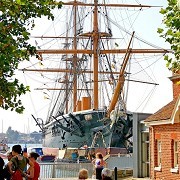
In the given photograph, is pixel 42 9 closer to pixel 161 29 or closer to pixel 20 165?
pixel 161 29

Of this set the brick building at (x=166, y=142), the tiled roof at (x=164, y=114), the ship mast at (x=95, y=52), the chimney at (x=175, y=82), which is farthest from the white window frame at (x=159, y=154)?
the ship mast at (x=95, y=52)

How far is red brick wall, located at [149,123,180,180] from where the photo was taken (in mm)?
25228

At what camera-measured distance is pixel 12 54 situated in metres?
12.6

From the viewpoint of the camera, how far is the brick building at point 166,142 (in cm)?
2490

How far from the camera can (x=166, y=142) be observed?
26141 millimetres

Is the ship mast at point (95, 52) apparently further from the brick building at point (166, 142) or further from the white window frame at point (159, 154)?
the white window frame at point (159, 154)

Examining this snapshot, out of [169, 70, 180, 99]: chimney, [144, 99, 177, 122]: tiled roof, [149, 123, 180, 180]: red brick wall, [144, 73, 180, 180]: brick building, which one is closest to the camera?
[144, 73, 180, 180]: brick building

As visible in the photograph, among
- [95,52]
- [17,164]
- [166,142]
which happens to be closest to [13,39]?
[17,164]

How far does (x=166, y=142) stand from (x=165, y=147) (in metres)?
0.29

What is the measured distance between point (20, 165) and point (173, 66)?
4466mm

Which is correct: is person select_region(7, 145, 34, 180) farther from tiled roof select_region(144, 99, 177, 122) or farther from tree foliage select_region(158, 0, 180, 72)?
tiled roof select_region(144, 99, 177, 122)

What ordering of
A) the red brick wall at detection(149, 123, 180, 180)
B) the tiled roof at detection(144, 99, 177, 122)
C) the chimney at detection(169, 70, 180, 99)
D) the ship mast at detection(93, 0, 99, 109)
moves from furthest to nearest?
the ship mast at detection(93, 0, 99, 109) → the chimney at detection(169, 70, 180, 99) → the tiled roof at detection(144, 99, 177, 122) → the red brick wall at detection(149, 123, 180, 180)

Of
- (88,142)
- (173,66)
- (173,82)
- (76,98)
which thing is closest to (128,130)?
(88,142)

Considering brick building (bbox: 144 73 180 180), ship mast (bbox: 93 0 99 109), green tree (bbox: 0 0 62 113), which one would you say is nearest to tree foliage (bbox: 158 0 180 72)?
green tree (bbox: 0 0 62 113)
